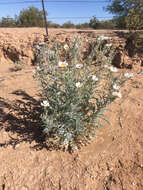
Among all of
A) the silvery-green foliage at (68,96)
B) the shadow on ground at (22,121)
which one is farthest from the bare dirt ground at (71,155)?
the silvery-green foliage at (68,96)

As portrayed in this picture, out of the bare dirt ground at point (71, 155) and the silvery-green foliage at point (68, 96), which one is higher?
the silvery-green foliage at point (68, 96)

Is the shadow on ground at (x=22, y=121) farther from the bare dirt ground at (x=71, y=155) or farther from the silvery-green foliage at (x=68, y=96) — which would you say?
the silvery-green foliage at (x=68, y=96)

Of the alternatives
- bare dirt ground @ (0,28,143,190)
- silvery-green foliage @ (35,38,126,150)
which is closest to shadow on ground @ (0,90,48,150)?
bare dirt ground @ (0,28,143,190)

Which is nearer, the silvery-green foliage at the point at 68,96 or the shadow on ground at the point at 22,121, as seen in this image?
the silvery-green foliage at the point at 68,96

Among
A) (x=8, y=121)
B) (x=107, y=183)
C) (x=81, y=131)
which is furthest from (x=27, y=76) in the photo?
(x=107, y=183)

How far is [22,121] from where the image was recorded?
2.59 metres

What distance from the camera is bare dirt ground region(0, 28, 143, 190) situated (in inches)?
69.0

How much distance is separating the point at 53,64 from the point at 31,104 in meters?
1.32

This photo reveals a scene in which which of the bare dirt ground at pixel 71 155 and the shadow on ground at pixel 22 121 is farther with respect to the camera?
the shadow on ground at pixel 22 121

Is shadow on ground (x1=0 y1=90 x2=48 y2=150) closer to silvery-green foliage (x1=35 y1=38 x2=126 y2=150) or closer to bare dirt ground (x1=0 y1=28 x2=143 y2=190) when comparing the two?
bare dirt ground (x1=0 y1=28 x2=143 y2=190)

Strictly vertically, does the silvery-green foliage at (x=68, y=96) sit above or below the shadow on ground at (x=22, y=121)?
above

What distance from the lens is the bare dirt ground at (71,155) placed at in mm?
1753

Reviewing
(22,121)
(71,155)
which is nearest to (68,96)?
(71,155)

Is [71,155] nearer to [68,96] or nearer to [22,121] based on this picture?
[68,96]
